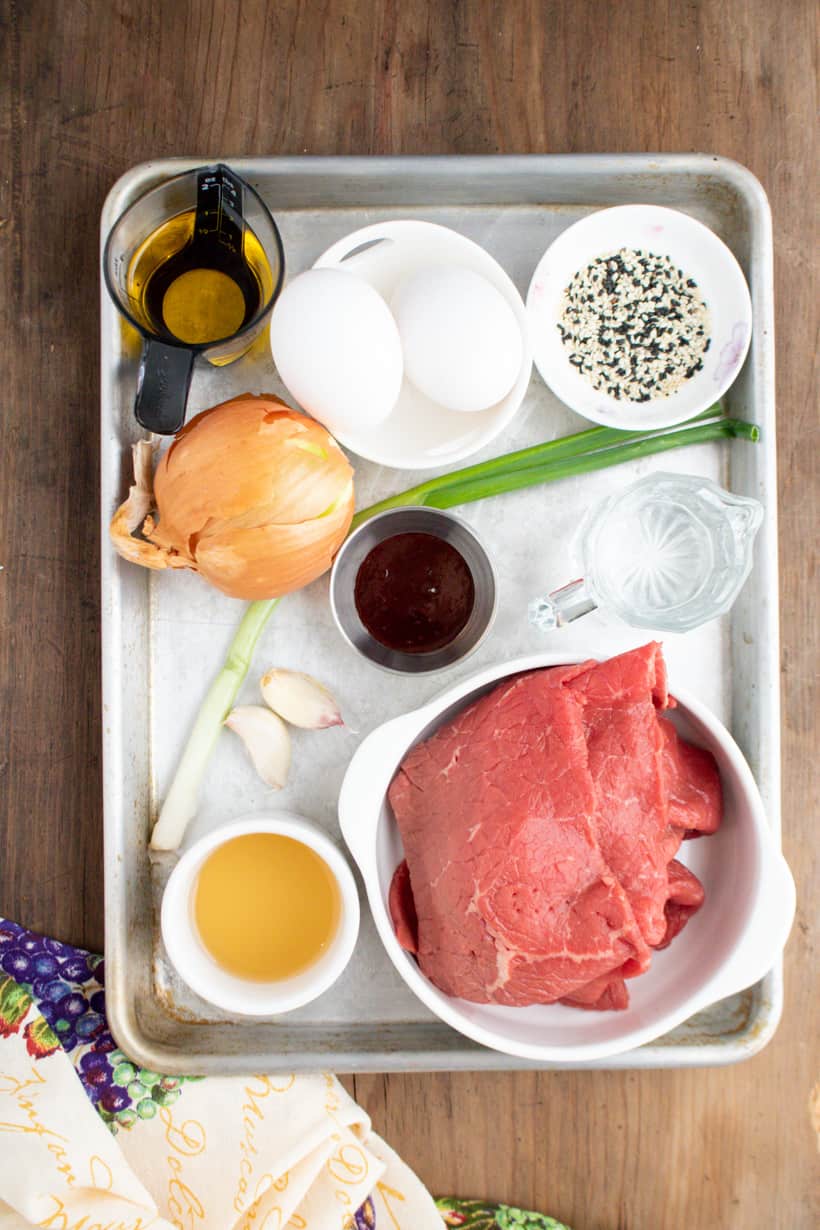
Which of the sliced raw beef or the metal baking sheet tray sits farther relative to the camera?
the metal baking sheet tray

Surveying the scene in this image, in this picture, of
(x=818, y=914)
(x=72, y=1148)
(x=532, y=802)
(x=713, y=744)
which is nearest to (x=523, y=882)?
(x=532, y=802)

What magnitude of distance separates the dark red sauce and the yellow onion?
9 cm

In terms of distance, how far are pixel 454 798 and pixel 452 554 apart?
0.95 feet

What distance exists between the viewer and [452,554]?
1173mm

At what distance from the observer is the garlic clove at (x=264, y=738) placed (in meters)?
1.18

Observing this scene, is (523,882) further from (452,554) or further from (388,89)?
(388,89)

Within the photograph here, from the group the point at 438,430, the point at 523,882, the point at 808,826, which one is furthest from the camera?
the point at 808,826

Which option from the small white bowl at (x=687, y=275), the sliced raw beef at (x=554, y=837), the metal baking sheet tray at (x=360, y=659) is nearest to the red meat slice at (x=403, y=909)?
the sliced raw beef at (x=554, y=837)

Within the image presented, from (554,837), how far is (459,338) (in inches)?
20.4

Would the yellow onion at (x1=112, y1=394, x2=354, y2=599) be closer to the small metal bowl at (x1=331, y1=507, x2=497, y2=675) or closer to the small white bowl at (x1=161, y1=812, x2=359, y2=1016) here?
the small metal bowl at (x1=331, y1=507, x2=497, y2=675)

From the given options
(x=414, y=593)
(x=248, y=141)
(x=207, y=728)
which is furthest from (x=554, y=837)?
(x=248, y=141)

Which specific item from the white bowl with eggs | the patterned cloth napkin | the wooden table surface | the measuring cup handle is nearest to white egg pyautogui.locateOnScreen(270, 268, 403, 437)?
the white bowl with eggs

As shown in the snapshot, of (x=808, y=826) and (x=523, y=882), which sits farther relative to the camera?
(x=808, y=826)

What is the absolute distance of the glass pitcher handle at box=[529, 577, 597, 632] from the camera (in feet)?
3.69
